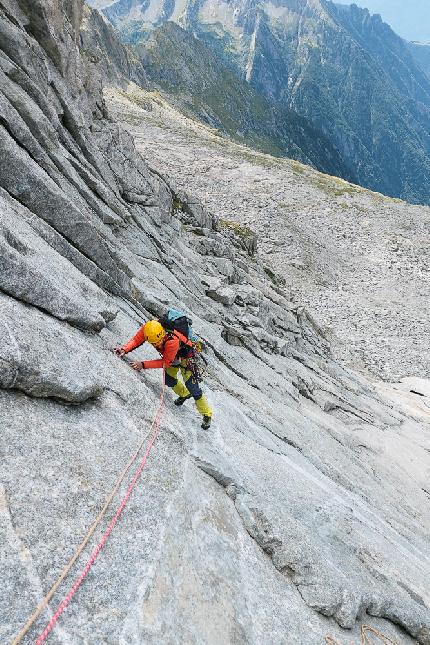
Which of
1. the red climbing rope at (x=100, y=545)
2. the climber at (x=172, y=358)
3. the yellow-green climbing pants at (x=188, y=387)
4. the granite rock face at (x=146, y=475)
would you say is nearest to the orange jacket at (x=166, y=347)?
the climber at (x=172, y=358)

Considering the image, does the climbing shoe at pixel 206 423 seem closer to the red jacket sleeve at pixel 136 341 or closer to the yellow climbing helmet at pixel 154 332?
the yellow climbing helmet at pixel 154 332

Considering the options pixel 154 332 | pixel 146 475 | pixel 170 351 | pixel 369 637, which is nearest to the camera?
pixel 146 475

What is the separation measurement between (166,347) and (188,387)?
1.29 m

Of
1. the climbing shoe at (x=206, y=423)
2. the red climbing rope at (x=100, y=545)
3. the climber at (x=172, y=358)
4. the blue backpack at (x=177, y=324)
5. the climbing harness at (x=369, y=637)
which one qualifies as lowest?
the climbing harness at (x=369, y=637)

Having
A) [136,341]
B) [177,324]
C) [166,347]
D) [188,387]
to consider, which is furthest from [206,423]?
[136,341]

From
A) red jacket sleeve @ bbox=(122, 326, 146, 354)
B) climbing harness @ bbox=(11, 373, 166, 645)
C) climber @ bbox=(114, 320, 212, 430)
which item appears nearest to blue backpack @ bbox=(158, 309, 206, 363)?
climber @ bbox=(114, 320, 212, 430)

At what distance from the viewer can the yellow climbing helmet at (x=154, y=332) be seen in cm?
1086

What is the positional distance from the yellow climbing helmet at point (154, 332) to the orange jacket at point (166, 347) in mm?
154

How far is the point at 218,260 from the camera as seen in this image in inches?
1313

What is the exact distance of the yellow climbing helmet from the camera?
10.9 m

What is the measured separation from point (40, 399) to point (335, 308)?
5071 centimetres

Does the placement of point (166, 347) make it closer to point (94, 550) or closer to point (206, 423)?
point (206, 423)

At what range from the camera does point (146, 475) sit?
8.28 meters

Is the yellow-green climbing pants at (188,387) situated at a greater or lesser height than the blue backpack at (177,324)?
lesser
